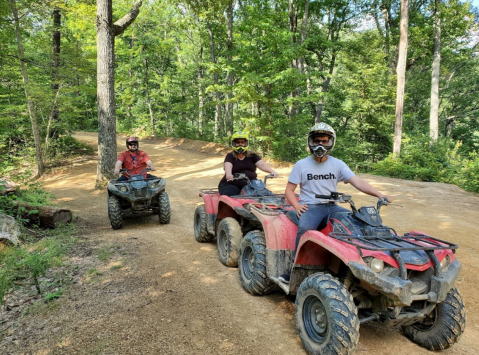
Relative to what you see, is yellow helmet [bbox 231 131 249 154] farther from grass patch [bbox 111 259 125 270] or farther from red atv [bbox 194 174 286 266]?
grass patch [bbox 111 259 125 270]

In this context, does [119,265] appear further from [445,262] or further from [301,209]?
[445,262]

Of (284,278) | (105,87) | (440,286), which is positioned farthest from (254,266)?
(105,87)

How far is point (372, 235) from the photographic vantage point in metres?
2.79

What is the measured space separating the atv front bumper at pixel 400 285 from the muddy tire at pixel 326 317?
10.2 inches

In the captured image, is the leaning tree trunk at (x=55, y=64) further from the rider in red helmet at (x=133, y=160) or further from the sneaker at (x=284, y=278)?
the sneaker at (x=284, y=278)

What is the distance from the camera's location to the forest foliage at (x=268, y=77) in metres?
13.4

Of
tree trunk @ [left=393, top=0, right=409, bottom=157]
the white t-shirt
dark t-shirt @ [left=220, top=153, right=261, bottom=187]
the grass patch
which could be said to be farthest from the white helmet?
tree trunk @ [left=393, top=0, right=409, bottom=157]

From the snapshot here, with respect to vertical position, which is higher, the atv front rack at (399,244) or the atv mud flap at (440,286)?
the atv front rack at (399,244)

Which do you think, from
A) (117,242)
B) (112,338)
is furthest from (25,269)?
(112,338)

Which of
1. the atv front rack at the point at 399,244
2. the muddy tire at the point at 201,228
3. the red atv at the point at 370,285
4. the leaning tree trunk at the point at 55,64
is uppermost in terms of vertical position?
the leaning tree trunk at the point at 55,64

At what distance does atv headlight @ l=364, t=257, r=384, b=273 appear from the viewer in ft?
7.76

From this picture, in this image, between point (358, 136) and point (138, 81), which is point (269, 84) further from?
point (138, 81)

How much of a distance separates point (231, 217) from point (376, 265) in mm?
2733

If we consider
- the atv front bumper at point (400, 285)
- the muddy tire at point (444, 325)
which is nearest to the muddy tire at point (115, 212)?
the atv front bumper at point (400, 285)
